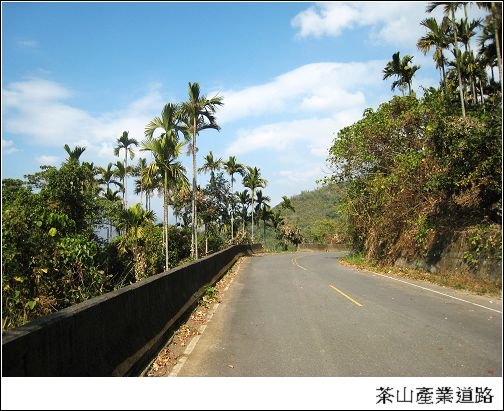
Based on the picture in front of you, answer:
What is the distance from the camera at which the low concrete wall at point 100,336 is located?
3854 mm

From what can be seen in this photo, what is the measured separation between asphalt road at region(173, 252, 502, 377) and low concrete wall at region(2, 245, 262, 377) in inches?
31.2

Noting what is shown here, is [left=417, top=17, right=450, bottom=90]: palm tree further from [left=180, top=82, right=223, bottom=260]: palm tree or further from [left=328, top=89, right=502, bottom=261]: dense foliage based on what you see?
[left=180, top=82, right=223, bottom=260]: palm tree

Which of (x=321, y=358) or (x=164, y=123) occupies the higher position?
(x=164, y=123)

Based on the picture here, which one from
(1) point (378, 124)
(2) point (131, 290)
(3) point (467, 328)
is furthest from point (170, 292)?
(1) point (378, 124)

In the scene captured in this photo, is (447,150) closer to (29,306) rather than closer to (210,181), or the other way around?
(29,306)

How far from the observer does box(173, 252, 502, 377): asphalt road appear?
5785mm

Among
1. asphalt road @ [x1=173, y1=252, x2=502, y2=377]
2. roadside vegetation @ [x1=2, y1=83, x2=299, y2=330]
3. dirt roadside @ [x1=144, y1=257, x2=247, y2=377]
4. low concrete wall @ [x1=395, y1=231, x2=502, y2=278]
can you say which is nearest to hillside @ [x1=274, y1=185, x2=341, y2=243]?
roadside vegetation @ [x1=2, y1=83, x2=299, y2=330]

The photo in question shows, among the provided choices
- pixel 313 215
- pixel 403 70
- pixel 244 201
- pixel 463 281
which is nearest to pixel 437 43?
pixel 403 70

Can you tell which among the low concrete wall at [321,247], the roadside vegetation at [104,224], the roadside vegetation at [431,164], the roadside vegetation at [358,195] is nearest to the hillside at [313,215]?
the low concrete wall at [321,247]

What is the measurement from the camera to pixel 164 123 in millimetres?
27906

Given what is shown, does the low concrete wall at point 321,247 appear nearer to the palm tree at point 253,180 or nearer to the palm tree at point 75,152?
the palm tree at point 253,180

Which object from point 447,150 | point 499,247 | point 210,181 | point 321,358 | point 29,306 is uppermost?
point 210,181

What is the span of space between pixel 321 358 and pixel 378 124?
2139 centimetres

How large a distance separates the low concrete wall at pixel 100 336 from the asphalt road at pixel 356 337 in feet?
2.60
